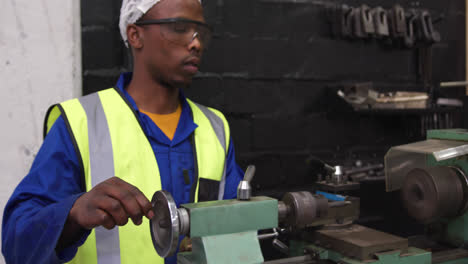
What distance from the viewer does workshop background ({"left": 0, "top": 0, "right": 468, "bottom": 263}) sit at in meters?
1.91

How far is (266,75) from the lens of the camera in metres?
2.40

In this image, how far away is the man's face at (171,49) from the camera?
5.22 feet

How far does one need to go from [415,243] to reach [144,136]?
1026 millimetres

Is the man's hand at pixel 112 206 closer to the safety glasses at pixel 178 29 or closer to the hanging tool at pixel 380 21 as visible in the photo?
the safety glasses at pixel 178 29

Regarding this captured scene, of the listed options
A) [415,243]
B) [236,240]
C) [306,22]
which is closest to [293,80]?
[306,22]

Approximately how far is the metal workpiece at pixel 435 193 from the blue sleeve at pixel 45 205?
3.39 ft

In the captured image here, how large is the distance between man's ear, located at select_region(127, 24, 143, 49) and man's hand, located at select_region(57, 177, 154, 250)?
30.8 inches

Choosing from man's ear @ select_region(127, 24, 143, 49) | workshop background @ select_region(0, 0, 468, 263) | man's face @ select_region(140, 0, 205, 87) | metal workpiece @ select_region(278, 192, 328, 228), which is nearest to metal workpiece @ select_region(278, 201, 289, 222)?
metal workpiece @ select_region(278, 192, 328, 228)

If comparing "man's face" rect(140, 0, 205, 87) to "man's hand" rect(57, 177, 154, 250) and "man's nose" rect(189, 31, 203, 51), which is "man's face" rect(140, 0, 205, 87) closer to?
"man's nose" rect(189, 31, 203, 51)

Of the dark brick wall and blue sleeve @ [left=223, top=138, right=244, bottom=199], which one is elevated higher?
the dark brick wall

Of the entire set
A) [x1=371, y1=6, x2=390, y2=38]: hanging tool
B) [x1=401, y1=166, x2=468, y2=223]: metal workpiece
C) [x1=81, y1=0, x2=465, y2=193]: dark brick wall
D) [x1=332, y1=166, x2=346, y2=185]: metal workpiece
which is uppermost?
[x1=371, y1=6, x2=390, y2=38]: hanging tool

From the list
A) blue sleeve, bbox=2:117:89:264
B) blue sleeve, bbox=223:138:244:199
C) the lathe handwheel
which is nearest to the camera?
the lathe handwheel

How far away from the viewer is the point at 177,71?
1615 mm

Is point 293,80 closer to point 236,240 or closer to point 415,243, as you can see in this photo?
point 415,243
